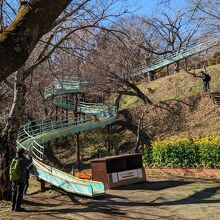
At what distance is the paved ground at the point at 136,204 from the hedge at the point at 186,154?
2.57m

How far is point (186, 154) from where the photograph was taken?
17.4 m

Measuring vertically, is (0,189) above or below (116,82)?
below

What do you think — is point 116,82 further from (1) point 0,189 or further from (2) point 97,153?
(1) point 0,189

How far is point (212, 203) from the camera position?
10.1m

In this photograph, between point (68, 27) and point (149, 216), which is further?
point (68, 27)

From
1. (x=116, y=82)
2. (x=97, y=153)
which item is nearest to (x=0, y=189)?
Result: (x=97, y=153)

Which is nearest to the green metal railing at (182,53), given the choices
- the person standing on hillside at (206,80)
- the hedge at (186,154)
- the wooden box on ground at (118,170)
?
the person standing on hillside at (206,80)

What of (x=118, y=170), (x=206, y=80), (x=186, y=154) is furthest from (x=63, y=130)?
(x=118, y=170)

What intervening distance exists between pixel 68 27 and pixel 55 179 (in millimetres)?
5231

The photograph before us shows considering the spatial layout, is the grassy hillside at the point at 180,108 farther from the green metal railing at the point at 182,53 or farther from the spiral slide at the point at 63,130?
the spiral slide at the point at 63,130

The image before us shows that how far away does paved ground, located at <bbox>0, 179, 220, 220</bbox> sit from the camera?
9.35 metres

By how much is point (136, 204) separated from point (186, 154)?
7118mm

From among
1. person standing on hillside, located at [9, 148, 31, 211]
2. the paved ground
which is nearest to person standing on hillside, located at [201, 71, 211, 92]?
the paved ground

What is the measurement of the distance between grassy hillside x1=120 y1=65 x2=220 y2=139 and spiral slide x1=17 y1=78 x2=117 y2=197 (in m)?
3.42
